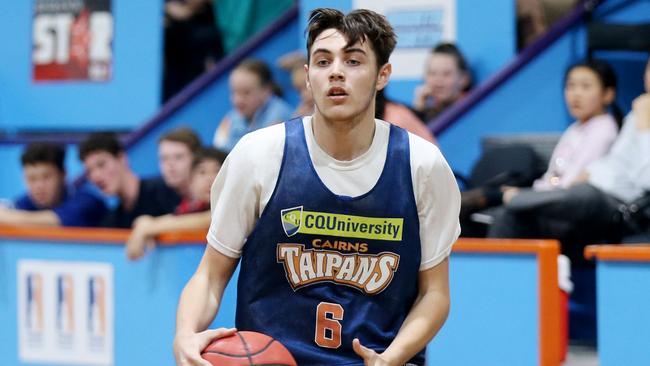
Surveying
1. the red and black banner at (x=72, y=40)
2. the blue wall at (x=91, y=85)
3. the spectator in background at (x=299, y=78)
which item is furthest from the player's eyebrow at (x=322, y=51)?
the red and black banner at (x=72, y=40)

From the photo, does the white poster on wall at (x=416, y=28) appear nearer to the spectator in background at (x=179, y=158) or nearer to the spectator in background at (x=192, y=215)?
the spectator in background at (x=179, y=158)

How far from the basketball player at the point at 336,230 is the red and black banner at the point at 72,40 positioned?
6011 millimetres

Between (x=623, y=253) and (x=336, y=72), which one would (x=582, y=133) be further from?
(x=336, y=72)

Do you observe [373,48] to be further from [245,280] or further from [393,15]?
[393,15]

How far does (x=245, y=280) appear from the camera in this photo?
336cm

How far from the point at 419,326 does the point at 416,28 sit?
4293 mm

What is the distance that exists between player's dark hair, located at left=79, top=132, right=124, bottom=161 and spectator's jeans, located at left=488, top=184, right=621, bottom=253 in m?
2.49

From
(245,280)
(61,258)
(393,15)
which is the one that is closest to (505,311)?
(245,280)

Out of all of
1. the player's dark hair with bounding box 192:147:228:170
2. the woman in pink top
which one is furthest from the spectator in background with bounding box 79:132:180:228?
the woman in pink top

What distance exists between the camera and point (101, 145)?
6.64 meters

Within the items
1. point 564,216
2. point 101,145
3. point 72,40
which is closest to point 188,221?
point 101,145

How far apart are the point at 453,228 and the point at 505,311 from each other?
1466 mm

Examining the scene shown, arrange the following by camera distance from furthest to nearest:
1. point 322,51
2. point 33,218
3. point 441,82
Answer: point 441,82, point 33,218, point 322,51

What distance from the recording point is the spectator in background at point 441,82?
667 centimetres
